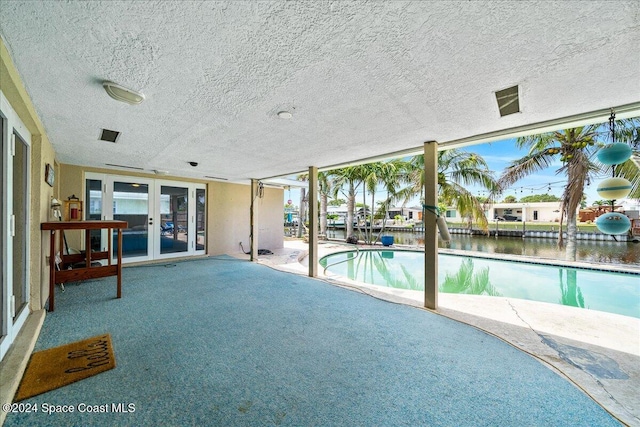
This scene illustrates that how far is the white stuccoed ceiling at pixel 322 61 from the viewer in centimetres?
130

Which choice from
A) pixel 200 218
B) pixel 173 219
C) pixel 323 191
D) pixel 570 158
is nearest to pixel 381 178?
pixel 323 191

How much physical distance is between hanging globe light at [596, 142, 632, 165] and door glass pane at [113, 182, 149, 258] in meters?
8.28

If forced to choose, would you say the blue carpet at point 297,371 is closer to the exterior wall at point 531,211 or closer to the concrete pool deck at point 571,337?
the concrete pool deck at point 571,337

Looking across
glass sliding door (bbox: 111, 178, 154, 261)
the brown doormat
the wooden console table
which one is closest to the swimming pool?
glass sliding door (bbox: 111, 178, 154, 261)

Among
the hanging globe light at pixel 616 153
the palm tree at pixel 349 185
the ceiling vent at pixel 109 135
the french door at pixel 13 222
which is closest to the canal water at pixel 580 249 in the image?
the palm tree at pixel 349 185

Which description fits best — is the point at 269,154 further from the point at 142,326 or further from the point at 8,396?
the point at 8,396

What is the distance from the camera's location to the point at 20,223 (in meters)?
2.58

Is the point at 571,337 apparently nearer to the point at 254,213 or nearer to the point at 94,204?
the point at 254,213

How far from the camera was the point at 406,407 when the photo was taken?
164 centimetres

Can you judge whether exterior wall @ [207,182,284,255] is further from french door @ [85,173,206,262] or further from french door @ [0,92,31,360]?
french door @ [0,92,31,360]

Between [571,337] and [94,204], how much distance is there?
8990 millimetres

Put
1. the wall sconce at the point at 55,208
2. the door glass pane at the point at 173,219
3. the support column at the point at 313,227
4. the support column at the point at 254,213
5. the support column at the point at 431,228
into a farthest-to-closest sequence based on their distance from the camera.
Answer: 1. the support column at the point at 254,213
2. the door glass pane at the point at 173,219
3. the support column at the point at 313,227
4. the wall sconce at the point at 55,208
5. the support column at the point at 431,228

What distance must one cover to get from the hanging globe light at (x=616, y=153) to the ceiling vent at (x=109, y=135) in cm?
545

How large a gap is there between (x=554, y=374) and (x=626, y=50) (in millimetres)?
2454
